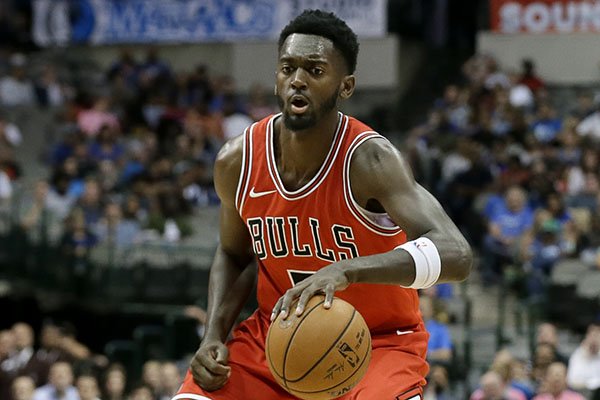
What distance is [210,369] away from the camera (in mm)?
5090

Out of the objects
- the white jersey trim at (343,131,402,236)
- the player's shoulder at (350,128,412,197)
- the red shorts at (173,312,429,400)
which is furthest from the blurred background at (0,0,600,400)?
the player's shoulder at (350,128,412,197)

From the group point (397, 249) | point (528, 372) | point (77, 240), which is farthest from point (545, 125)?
point (397, 249)

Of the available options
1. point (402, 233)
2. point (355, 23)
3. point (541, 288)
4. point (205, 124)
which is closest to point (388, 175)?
point (402, 233)

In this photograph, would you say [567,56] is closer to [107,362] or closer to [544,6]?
[544,6]

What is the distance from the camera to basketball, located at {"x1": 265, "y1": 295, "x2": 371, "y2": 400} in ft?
14.7

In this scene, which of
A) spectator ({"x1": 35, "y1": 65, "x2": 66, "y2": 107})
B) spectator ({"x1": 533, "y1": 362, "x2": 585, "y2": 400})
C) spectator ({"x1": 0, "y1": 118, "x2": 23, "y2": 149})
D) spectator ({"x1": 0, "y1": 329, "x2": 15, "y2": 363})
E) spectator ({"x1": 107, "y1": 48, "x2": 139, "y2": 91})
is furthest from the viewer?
spectator ({"x1": 107, "y1": 48, "x2": 139, "y2": 91})

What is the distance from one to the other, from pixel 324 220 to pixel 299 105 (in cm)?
47

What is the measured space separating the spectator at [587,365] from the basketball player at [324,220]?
5609 millimetres

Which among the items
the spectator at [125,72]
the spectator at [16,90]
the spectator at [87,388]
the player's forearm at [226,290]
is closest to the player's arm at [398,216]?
the player's forearm at [226,290]

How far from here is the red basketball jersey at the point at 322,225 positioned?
5.02 m

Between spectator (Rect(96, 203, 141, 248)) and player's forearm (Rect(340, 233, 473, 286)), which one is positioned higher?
player's forearm (Rect(340, 233, 473, 286))

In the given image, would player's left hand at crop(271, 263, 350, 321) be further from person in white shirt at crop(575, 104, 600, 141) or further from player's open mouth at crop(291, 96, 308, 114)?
person in white shirt at crop(575, 104, 600, 141)

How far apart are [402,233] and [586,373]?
597 cm

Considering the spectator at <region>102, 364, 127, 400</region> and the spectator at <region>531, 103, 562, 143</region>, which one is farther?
the spectator at <region>531, 103, 562, 143</region>
